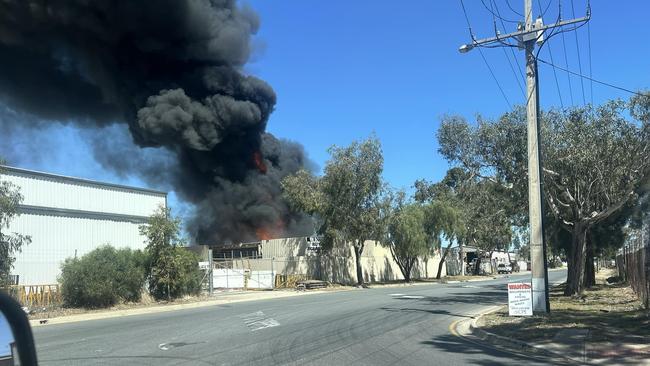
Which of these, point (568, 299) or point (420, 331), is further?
point (568, 299)

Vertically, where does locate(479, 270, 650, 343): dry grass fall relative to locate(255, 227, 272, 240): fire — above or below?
below

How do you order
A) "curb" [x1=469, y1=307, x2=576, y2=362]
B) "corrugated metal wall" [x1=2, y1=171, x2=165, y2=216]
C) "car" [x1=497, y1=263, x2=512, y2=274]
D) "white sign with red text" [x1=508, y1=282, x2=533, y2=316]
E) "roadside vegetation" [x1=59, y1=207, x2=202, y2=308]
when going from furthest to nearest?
"car" [x1=497, y1=263, x2=512, y2=274] → "corrugated metal wall" [x1=2, y1=171, x2=165, y2=216] → "roadside vegetation" [x1=59, y1=207, x2=202, y2=308] → "white sign with red text" [x1=508, y1=282, x2=533, y2=316] → "curb" [x1=469, y1=307, x2=576, y2=362]

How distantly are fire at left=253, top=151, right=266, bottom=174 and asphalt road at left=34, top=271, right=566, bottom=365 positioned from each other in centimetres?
4023

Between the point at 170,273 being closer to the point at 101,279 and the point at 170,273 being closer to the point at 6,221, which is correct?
the point at 101,279

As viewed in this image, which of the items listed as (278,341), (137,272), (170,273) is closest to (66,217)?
(170,273)

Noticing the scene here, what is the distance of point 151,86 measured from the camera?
1946 inches

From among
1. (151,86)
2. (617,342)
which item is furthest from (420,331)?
(151,86)

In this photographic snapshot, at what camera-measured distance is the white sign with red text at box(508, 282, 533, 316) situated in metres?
15.1

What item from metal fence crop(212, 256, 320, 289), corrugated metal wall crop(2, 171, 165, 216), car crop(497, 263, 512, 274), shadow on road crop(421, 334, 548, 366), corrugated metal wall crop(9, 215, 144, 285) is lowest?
car crop(497, 263, 512, 274)

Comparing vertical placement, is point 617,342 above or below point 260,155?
below

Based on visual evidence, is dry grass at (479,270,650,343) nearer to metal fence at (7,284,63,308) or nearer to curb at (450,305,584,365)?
curb at (450,305,584,365)

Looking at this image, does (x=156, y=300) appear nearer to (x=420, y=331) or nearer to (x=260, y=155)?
(x=420, y=331)

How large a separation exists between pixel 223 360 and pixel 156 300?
59.7 feet

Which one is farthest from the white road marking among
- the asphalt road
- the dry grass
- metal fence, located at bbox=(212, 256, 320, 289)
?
metal fence, located at bbox=(212, 256, 320, 289)
